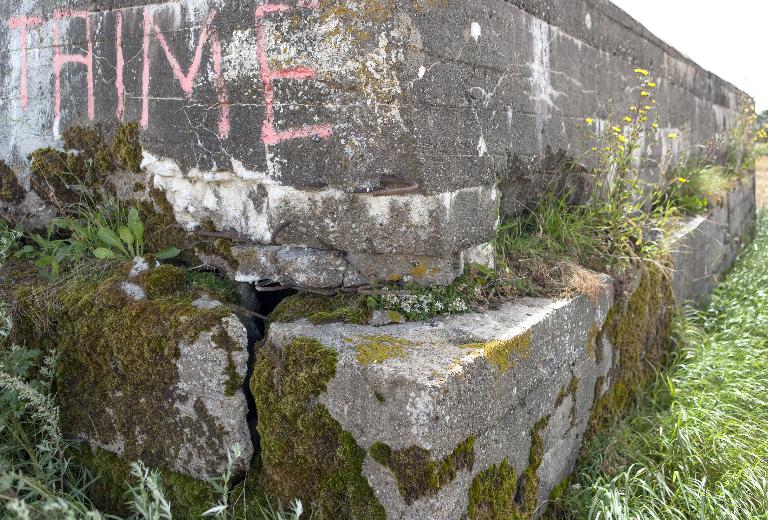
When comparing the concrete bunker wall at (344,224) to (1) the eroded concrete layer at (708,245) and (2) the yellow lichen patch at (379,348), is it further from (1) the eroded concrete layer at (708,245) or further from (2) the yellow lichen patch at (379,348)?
(1) the eroded concrete layer at (708,245)

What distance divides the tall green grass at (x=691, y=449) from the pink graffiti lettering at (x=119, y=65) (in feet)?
8.33

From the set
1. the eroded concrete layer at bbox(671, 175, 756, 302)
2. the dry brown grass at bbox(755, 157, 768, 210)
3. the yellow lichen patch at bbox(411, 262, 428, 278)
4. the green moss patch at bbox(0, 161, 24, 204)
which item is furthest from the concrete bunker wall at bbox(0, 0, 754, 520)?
the dry brown grass at bbox(755, 157, 768, 210)

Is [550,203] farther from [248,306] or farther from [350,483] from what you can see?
[350,483]

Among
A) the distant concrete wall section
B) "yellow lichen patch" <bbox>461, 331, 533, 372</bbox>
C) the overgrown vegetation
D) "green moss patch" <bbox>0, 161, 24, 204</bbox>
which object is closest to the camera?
"yellow lichen patch" <bbox>461, 331, 533, 372</bbox>

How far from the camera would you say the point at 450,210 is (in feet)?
7.91

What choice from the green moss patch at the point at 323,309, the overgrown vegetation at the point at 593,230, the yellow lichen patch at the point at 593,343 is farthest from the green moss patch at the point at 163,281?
the yellow lichen patch at the point at 593,343

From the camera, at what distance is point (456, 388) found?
6.39 feet

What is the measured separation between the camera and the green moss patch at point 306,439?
6.59 feet

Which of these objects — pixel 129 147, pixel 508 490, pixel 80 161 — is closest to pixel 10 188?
pixel 80 161

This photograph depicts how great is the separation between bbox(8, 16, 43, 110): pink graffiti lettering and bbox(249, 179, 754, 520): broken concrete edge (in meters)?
2.03

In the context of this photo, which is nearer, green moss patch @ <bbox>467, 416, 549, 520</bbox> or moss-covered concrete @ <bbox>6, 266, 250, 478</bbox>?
green moss patch @ <bbox>467, 416, 549, 520</bbox>

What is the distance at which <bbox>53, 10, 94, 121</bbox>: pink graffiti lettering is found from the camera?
2.99 meters

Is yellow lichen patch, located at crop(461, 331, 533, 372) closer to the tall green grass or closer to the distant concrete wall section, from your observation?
the distant concrete wall section

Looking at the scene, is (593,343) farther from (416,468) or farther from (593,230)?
(416,468)
